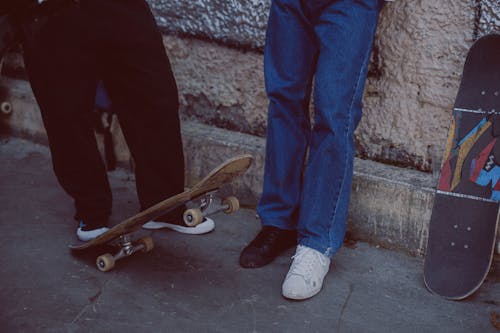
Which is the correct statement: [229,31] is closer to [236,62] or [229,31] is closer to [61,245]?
[236,62]

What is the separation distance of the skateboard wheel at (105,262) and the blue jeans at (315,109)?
0.68 metres

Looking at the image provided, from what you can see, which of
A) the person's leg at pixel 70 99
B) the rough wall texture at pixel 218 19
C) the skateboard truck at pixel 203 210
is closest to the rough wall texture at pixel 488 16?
the rough wall texture at pixel 218 19

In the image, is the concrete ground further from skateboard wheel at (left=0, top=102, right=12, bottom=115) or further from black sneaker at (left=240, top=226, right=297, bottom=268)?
skateboard wheel at (left=0, top=102, right=12, bottom=115)

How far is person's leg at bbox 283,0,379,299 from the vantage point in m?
2.30

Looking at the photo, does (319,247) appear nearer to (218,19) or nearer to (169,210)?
(169,210)

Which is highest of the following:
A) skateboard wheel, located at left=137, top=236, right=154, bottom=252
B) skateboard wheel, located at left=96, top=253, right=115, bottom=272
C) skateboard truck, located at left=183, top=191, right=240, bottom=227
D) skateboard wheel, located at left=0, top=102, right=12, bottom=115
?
skateboard wheel, located at left=0, top=102, right=12, bottom=115

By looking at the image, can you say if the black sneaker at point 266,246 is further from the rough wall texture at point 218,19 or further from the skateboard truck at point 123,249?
the rough wall texture at point 218,19

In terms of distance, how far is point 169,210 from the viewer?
2.48m

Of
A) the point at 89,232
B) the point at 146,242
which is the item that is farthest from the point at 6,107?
the point at 146,242

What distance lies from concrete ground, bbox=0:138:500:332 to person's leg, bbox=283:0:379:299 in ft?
0.45

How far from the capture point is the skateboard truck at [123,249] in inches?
98.7

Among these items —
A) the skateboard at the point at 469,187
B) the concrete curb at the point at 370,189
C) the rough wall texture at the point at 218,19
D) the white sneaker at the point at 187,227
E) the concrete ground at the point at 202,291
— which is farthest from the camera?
the rough wall texture at the point at 218,19

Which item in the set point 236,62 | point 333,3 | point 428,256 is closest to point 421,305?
point 428,256

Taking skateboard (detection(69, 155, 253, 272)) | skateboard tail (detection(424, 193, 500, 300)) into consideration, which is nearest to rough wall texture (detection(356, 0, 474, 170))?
skateboard tail (detection(424, 193, 500, 300))
